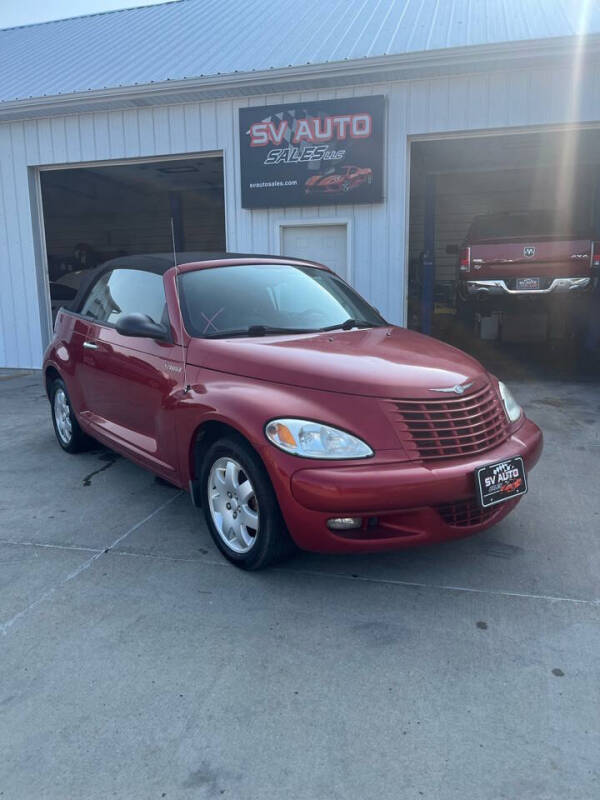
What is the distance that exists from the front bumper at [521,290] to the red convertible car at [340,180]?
2657 mm

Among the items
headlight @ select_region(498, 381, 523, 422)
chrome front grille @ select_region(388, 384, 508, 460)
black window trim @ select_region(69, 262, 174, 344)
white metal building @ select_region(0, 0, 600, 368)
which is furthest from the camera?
white metal building @ select_region(0, 0, 600, 368)

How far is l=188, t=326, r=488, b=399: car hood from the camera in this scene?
3.13 metres

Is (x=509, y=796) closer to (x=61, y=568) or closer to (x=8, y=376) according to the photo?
(x=61, y=568)

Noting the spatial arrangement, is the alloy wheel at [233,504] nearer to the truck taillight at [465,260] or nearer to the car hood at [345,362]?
the car hood at [345,362]

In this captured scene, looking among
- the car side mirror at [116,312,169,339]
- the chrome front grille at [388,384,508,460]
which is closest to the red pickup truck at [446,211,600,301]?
the chrome front grille at [388,384,508,460]

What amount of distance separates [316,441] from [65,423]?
330cm

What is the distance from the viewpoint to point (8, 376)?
10.0m

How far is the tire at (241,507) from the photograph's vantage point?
3102mm

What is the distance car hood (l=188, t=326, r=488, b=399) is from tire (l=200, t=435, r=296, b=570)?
416 millimetres

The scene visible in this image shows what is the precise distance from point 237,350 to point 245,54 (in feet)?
26.1

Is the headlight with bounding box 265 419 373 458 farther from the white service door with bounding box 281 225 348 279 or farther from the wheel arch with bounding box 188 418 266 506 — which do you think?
the white service door with bounding box 281 225 348 279

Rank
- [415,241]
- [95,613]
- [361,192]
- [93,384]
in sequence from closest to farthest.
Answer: [95,613] < [93,384] < [361,192] < [415,241]

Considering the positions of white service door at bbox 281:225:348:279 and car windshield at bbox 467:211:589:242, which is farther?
car windshield at bbox 467:211:589:242

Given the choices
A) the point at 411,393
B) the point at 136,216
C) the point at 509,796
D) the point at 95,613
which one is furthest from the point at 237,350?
the point at 136,216
